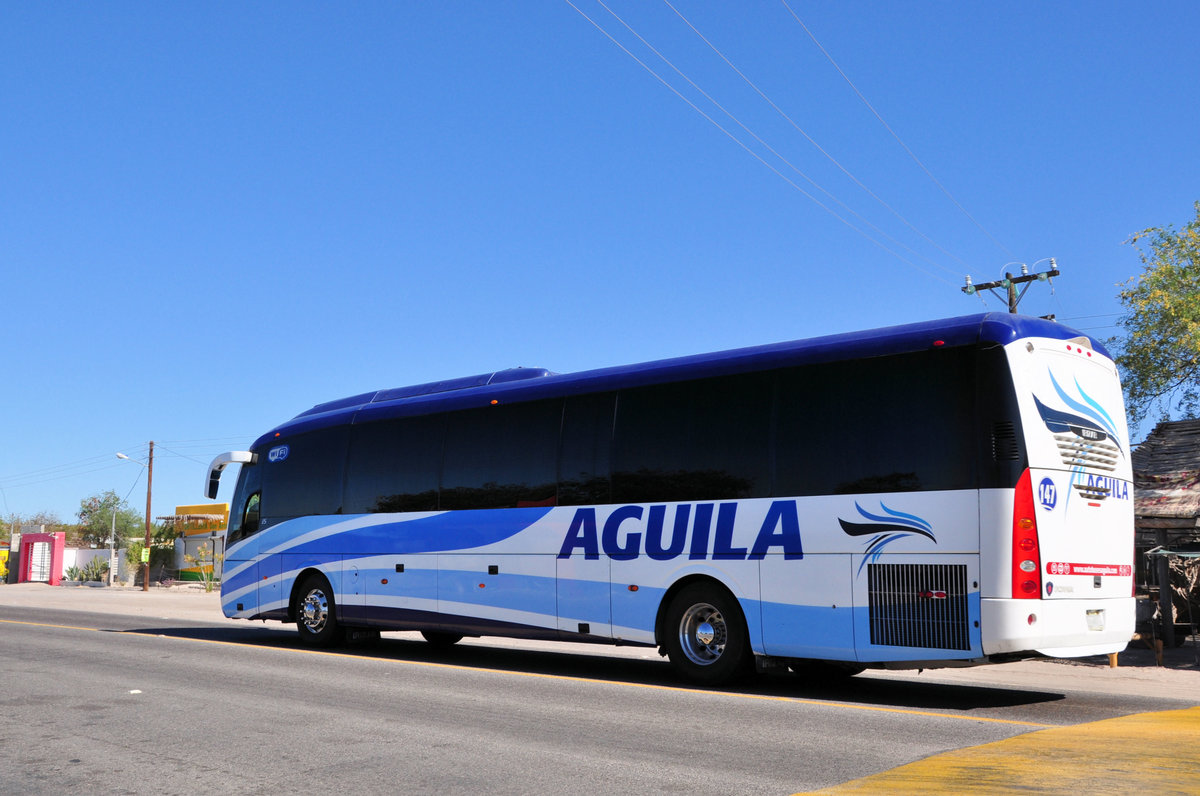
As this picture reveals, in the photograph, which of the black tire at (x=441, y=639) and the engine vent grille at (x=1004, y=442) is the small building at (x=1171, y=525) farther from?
the black tire at (x=441, y=639)

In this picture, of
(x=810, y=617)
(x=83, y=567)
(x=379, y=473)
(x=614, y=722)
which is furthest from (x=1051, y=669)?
(x=83, y=567)

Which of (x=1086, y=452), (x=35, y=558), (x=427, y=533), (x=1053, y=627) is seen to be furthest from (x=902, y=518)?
(x=35, y=558)

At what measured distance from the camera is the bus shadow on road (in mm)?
10523

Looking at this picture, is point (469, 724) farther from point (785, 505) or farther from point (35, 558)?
point (35, 558)

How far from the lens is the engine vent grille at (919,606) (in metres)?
9.58

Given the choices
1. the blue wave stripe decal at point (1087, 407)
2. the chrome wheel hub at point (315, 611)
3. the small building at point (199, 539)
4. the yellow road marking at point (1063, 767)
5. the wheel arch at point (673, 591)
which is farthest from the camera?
the small building at point (199, 539)

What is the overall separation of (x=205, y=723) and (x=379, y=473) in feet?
23.8

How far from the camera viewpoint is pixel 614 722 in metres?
8.66

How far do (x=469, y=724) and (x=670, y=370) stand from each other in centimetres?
506

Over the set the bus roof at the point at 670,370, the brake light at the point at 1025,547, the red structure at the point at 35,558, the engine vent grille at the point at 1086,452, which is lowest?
the red structure at the point at 35,558

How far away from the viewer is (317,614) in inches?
655

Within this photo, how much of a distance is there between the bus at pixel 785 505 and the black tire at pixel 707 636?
25 millimetres

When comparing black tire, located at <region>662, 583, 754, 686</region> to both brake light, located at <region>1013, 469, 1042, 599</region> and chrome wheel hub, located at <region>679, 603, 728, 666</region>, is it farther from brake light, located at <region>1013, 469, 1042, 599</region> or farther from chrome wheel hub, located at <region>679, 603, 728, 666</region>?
brake light, located at <region>1013, 469, 1042, 599</region>

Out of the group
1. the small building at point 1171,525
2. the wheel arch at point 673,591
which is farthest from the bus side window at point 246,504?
the small building at point 1171,525
